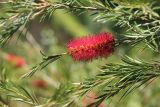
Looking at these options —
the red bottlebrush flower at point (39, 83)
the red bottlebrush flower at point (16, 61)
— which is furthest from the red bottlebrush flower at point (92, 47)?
the red bottlebrush flower at point (39, 83)

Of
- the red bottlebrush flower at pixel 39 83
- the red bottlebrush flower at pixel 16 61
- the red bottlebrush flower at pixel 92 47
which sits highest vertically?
the red bottlebrush flower at pixel 92 47

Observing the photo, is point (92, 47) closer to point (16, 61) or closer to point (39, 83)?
point (16, 61)

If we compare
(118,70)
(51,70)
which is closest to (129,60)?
(118,70)

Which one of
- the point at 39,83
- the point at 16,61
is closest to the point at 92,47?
the point at 16,61

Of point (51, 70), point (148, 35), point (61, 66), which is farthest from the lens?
point (51, 70)

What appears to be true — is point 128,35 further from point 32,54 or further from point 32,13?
point 32,54

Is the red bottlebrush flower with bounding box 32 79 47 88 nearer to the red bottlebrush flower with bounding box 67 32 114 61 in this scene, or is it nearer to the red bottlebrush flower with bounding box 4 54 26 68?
the red bottlebrush flower with bounding box 4 54 26 68

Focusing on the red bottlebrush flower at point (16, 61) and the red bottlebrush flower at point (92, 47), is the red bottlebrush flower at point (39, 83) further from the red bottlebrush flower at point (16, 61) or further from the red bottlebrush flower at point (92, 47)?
the red bottlebrush flower at point (92, 47)

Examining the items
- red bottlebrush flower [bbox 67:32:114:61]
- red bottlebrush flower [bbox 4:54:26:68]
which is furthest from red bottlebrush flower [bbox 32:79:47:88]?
red bottlebrush flower [bbox 67:32:114:61]
